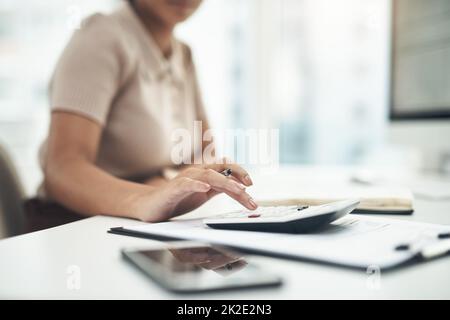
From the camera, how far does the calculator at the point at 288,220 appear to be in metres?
0.48

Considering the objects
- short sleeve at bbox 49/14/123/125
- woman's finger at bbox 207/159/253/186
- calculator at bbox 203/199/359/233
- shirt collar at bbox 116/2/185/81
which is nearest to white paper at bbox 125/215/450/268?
calculator at bbox 203/199/359/233

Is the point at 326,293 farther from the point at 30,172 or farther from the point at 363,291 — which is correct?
the point at 30,172

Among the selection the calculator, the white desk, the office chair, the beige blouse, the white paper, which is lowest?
the office chair

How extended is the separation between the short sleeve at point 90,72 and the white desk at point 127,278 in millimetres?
405

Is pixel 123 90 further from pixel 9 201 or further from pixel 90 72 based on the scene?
pixel 9 201

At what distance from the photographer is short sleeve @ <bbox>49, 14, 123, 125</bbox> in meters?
0.84

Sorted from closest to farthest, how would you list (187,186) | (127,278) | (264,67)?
(127,278)
(187,186)
(264,67)

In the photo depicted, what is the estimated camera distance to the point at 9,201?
3.55 feet

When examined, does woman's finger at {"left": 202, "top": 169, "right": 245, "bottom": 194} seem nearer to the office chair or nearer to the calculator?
the calculator

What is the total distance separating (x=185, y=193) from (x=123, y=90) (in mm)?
458

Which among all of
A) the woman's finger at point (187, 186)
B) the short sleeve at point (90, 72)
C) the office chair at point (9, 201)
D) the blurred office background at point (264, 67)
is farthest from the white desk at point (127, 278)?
the blurred office background at point (264, 67)

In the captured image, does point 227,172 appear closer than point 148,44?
Yes

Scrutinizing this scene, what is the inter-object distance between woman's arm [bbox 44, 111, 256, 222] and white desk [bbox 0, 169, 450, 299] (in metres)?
0.13

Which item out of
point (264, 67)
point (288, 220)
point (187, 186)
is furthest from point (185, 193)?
point (264, 67)
